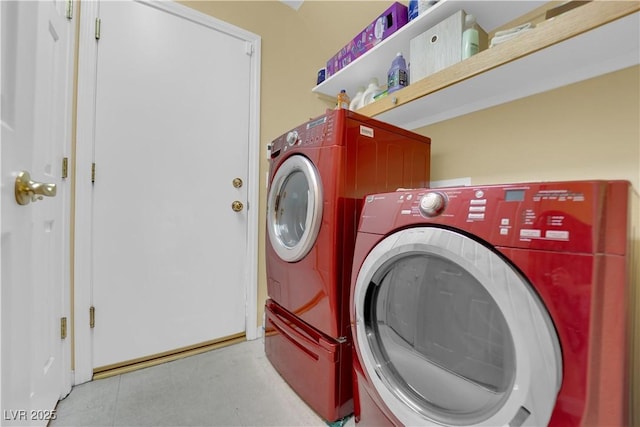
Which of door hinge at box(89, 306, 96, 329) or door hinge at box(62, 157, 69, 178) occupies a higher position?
door hinge at box(62, 157, 69, 178)

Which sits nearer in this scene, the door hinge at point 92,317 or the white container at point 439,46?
the white container at point 439,46

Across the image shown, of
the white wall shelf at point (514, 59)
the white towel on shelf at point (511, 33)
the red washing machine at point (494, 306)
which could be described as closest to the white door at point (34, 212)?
the red washing machine at point (494, 306)

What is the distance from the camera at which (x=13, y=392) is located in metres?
0.60

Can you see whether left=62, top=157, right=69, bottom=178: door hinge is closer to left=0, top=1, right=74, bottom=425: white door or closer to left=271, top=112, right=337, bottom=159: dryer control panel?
left=0, top=1, right=74, bottom=425: white door

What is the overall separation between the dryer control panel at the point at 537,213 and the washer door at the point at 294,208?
42cm

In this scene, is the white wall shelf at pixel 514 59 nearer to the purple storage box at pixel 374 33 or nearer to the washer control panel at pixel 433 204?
the purple storage box at pixel 374 33

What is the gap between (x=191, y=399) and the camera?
1159mm

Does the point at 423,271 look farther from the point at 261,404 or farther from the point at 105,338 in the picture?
the point at 105,338

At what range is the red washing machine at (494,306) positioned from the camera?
453 mm

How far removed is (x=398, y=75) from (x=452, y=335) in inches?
49.4

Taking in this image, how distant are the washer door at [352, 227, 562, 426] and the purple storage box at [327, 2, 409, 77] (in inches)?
51.5


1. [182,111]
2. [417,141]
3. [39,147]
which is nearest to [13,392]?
[39,147]

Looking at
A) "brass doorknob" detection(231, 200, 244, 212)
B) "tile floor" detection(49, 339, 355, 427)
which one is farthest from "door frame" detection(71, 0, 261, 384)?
"brass doorknob" detection(231, 200, 244, 212)

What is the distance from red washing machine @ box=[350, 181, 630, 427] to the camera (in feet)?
1.49
